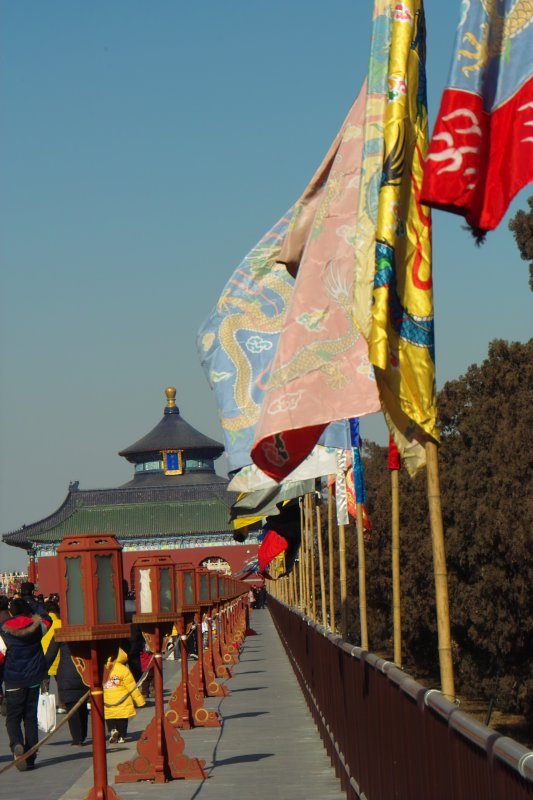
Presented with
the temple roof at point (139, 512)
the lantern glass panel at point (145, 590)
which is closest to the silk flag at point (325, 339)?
the lantern glass panel at point (145, 590)

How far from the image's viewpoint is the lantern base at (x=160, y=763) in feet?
39.6

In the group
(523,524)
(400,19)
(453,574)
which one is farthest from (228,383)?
(453,574)

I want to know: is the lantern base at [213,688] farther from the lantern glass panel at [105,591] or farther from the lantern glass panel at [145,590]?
the lantern glass panel at [105,591]

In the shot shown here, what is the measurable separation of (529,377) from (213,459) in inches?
3113

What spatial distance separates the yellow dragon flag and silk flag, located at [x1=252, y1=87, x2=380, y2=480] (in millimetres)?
629

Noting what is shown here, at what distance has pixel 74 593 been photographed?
9.55 metres

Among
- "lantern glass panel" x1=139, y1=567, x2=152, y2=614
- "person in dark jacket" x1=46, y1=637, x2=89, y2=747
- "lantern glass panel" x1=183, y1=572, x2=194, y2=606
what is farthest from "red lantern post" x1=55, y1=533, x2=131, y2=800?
"lantern glass panel" x1=183, y1=572, x2=194, y2=606

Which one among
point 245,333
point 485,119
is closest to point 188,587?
point 245,333

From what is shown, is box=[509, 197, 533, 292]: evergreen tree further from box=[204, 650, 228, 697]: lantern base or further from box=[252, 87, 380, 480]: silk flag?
box=[252, 87, 380, 480]: silk flag

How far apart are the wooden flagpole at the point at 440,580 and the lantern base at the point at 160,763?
5406 mm

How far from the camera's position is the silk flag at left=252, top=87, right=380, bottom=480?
7.66 meters

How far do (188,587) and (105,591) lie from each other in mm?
7453

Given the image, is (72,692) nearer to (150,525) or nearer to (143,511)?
(150,525)

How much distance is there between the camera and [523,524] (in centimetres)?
2225
